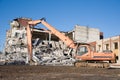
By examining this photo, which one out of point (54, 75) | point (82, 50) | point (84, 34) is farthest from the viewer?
point (84, 34)

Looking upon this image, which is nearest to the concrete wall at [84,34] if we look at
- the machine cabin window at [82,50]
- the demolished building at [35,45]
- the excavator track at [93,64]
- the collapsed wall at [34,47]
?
the demolished building at [35,45]

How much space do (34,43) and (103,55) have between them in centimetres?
2832

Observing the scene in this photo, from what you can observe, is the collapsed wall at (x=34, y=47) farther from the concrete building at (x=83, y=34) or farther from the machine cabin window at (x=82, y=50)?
the machine cabin window at (x=82, y=50)

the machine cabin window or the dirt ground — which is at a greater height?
the machine cabin window

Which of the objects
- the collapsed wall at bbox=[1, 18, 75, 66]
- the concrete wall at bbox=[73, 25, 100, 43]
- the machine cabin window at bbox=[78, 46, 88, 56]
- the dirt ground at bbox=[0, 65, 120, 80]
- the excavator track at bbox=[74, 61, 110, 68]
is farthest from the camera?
the concrete wall at bbox=[73, 25, 100, 43]

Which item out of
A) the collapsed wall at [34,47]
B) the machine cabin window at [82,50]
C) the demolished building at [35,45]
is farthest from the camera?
the collapsed wall at [34,47]

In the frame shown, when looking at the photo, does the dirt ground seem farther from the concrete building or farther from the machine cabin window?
the concrete building

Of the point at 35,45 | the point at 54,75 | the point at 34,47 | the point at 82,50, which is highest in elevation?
the point at 35,45

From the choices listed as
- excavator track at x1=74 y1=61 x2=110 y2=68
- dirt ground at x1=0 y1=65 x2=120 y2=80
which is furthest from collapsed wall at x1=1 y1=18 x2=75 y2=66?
dirt ground at x1=0 y1=65 x2=120 y2=80

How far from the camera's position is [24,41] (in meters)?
46.1

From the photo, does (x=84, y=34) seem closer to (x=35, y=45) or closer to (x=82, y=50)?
(x=35, y=45)

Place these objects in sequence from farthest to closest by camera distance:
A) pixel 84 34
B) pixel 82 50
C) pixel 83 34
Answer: pixel 84 34 < pixel 83 34 < pixel 82 50

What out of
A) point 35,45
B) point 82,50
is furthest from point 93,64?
point 35,45

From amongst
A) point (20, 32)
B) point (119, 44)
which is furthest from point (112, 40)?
point (20, 32)
